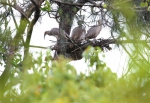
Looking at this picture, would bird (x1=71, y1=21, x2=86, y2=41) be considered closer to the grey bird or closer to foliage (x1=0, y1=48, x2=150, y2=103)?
the grey bird

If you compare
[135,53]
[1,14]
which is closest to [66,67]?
[135,53]

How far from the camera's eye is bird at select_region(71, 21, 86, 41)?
398 centimetres

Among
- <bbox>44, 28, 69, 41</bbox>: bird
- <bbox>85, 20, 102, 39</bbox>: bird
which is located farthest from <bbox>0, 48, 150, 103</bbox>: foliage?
<bbox>85, 20, 102, 39</bbox>: bird

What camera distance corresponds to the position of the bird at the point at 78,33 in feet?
13.1

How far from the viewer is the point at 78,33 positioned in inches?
159

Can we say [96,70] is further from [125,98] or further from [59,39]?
[59,39]

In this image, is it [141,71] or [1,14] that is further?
[1,14]

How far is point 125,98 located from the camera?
2.52ft

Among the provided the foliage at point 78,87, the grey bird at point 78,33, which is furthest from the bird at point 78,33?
the foliage at point 78,87

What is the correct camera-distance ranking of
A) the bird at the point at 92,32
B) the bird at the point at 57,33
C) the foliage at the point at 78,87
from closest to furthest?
the foliage at the point at 78,87, the bird at the point at 57,33, the bird at the point at 92,32

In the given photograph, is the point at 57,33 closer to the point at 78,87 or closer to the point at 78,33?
the point at 78,33

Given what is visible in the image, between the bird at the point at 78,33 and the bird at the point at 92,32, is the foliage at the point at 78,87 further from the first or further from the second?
the bird at the point at 92,32

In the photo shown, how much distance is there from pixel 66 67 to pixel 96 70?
172 mm

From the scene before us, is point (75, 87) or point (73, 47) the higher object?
point (73, 47)
